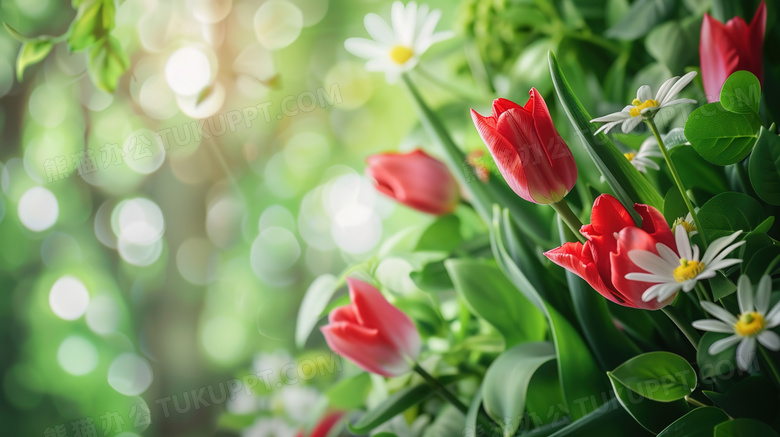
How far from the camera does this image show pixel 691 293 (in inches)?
10.0

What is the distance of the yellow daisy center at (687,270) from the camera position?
0.64 ft

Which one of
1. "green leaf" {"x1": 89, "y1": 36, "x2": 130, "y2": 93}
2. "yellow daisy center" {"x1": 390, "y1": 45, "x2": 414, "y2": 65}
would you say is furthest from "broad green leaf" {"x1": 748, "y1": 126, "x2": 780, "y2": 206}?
"green leaf" {"x1": 89, "y1": 36, "x2": 130, "y2": 93}

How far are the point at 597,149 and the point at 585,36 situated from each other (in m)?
0.24

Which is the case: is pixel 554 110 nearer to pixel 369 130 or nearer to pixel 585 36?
pixel 585 36

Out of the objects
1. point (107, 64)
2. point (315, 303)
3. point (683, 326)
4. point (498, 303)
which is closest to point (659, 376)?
point (683, 326)

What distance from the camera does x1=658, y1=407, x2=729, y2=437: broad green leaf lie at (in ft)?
0.73

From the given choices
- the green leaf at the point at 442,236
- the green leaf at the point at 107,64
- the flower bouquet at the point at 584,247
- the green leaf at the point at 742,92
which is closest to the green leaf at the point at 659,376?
the flower bouquet at the point at 584,247

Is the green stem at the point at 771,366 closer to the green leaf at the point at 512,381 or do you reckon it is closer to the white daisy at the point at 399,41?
the green leaf at the point at 512,381

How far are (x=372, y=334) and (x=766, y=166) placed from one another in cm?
20

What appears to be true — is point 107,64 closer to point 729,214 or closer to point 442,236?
point 442,236

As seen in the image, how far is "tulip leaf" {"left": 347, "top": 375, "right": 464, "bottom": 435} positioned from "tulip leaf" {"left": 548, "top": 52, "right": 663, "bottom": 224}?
18 cm

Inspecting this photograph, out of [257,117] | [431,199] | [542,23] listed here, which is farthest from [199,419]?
[542,23]

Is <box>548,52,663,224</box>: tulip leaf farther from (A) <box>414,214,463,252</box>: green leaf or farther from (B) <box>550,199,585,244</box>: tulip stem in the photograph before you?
(A) <box>414,214,463,252</box>: green leaf

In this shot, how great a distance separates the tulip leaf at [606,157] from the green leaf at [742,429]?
0.08 meters
